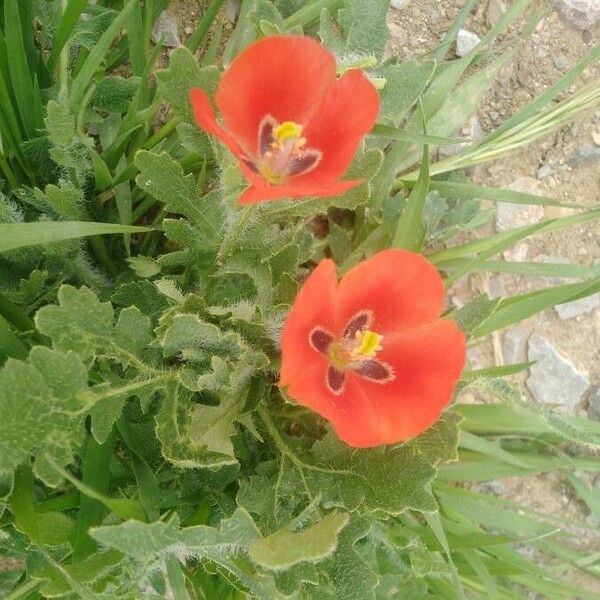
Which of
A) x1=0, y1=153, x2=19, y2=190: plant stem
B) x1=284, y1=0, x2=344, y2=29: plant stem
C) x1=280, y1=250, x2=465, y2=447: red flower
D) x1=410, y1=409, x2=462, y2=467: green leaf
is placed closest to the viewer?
x1=280, y1=250, x2=465, y2=447: red flower

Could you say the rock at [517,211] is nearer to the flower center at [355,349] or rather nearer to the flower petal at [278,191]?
the flower center at [355,349]

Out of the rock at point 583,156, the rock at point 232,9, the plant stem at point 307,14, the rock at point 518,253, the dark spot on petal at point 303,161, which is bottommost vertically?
the rock at point 518,253

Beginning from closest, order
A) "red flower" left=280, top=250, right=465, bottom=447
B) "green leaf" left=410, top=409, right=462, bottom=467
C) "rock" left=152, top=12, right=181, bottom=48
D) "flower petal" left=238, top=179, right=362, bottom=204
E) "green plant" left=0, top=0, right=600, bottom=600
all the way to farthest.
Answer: "flower petal" left=238, top=179, right=362, bottom=204, "red flower" left=280, top=250, right=465, bottom=447, "green plant" left=0, top=0, right=600, bottom=600, "green leaf" left=410, top=409, right=462, bottom=467, "rock" left=152, top=12, right=181, bottom=48

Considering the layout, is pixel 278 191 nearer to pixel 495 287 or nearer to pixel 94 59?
pixel 94 59

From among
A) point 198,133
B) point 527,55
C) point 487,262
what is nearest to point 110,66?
point 198,133

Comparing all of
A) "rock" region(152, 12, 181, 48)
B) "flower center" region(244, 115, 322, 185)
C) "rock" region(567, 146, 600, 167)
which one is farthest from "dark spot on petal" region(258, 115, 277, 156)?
"rock" region(567, 146, 600, 167)

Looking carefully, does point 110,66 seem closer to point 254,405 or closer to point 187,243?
point 187,243

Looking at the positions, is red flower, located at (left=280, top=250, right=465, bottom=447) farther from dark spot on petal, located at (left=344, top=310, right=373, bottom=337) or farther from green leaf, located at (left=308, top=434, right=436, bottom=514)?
green leaf, located at (left=308, top=434, right=436, bottom=514)

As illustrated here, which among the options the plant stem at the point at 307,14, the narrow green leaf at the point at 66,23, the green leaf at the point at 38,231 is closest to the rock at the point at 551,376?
the plant stem at the point at 307,14
